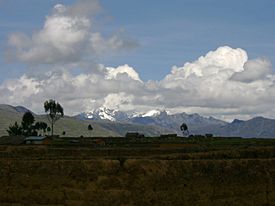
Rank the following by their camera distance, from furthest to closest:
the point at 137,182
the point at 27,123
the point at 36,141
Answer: the point at 27,123
the point at 36,141
the point at 137,182

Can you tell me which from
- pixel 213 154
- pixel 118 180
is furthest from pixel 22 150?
pixel 118 180

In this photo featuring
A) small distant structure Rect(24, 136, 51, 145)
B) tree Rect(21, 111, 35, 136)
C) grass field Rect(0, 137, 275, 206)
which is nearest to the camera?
grass field Rect(0, 137, 275, 206)

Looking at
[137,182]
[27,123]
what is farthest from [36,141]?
[137,182]

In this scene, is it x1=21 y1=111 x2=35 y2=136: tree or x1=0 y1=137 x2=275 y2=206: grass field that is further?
x1=21 y1=111 x2=35 y2=136: tree

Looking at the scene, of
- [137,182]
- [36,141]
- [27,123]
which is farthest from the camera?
[27,123]

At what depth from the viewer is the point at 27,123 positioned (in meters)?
148

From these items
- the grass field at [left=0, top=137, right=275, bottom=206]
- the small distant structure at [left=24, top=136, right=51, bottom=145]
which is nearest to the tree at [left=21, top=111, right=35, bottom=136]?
the small distant structure at [left=24, top=136, right=51, bottom=145]

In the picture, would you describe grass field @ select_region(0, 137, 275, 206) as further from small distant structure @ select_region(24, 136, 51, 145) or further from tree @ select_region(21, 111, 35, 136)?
tree @ select_region(21, 111, 35, 136)

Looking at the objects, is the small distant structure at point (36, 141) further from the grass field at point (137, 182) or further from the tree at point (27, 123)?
the grass field at point (137, 182)

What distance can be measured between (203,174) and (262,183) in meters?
3.87

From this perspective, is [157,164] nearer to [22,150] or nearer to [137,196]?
[137,196]

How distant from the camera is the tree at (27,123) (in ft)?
477

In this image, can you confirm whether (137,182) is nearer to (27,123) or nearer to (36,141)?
(36,141)

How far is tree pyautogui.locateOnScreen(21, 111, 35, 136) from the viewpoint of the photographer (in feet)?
477
